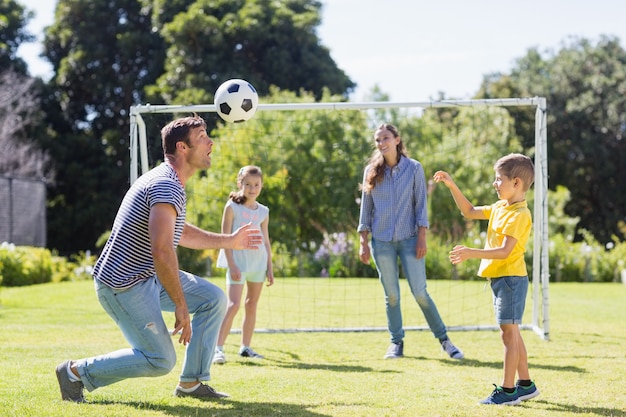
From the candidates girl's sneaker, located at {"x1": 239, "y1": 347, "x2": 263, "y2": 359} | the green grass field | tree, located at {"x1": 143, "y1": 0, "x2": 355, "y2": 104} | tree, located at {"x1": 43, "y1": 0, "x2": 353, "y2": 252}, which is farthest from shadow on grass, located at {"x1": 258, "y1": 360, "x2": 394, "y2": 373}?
tree, located at {"x1": 143, "y1": 0, "x2": 355, "y2": 104}

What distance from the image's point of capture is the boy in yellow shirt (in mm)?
5113

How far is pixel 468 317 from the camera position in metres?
11.3

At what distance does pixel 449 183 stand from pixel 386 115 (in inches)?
682

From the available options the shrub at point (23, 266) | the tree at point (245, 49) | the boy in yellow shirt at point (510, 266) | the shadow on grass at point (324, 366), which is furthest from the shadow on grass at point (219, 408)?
the tree at point (245, 49)

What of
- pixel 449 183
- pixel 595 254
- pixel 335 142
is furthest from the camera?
pixel 335 142

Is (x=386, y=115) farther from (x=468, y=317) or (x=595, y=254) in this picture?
(x=468, y=317)

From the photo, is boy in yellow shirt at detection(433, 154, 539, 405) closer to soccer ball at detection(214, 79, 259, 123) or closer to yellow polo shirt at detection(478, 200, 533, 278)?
yellow polo shirt at detection(478, 200, 533, 278)

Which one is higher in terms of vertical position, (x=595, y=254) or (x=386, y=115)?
(x=386, y=115)

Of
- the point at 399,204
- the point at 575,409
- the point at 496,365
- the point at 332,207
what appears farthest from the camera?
the point at 332,207

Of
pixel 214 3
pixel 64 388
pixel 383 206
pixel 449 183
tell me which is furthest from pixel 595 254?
pixel 214 3

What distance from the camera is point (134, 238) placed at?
184 inches

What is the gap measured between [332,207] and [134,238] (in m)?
13.5

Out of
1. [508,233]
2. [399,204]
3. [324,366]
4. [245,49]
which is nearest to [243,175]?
[399,204]

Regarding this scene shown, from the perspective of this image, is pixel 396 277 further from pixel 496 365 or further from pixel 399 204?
pixel 496 365
